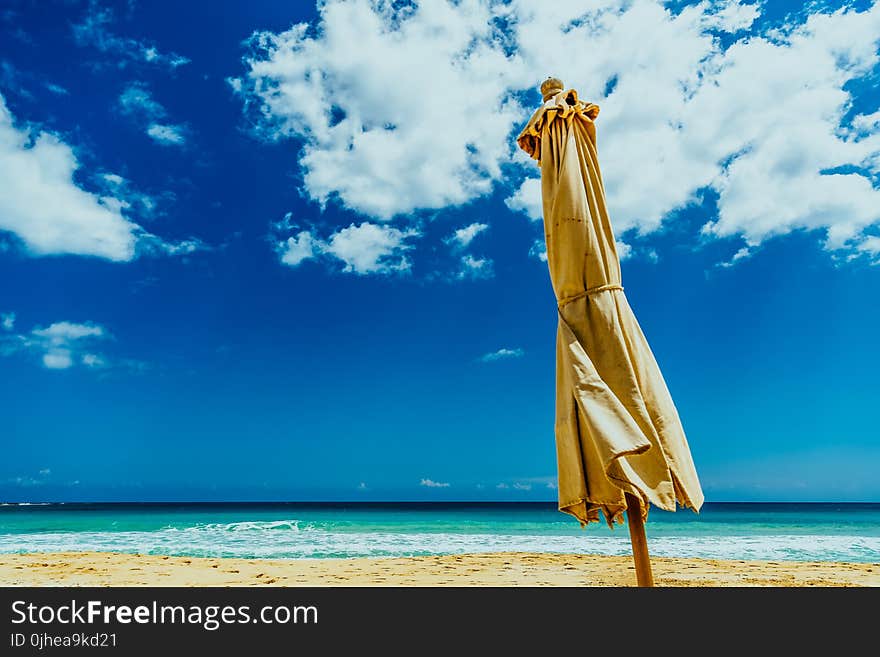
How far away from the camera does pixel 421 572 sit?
7332 mm

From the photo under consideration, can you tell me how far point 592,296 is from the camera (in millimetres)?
3484

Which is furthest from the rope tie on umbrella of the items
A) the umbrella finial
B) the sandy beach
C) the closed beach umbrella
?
the sandy beach

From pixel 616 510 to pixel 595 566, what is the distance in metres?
5.55

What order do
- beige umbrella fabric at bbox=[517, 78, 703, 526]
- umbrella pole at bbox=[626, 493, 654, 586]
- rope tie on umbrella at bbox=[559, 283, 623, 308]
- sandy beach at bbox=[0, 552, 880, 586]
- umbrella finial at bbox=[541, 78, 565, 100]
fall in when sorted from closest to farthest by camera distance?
1. beige umbrella fabric at bbox=[517, 78, 703, 526]
2. umbrella pole at bbox=[626, 493, 654, 586]
3. rope tie on umbrella at bbox=[559, 283, 623, 308]
4. umbrella finial at bbox=[541, 78, 565, 100]
5. sandy beach at bbox=[0, 552, 880, 586]

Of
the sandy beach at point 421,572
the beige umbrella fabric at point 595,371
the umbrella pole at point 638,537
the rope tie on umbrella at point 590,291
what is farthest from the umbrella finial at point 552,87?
the sandy beach at point 421,572

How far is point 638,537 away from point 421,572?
474 cm

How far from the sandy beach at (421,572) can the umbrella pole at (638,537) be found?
3174 millimetres

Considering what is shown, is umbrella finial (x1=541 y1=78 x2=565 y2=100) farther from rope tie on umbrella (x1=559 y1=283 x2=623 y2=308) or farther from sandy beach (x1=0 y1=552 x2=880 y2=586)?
sandy beach (x1=0 y1=552 x2=880 y2=586)

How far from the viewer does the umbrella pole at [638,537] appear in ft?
10.4

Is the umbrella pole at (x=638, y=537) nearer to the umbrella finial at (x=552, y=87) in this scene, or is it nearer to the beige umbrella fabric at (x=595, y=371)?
the beige umbrella fabric at (x=595, y=371)

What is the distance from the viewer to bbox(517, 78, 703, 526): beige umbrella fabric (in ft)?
9.91
